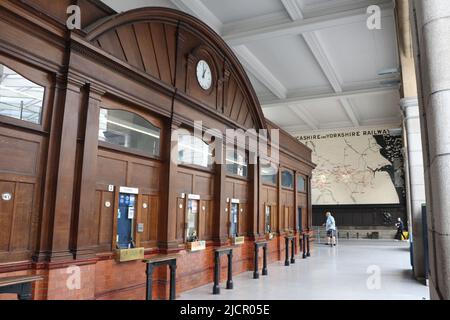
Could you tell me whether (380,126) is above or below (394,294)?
above

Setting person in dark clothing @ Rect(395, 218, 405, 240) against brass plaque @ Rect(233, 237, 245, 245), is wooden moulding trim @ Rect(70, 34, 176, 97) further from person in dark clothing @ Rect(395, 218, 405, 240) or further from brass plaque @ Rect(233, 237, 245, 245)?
person in dark clothing @ Rect(395, 218, 405, 240)

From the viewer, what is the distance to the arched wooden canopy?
201 inches

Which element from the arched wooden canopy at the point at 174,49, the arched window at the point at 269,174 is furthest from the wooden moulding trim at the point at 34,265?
the arched window at the point at 269,174

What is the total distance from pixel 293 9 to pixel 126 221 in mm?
5806

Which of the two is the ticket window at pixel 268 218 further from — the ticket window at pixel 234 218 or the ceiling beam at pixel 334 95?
the ceiling beam at pixel 334 95

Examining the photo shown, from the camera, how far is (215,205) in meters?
7.42

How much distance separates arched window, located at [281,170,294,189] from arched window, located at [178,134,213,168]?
4875 mm

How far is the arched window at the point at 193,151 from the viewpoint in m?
6.50

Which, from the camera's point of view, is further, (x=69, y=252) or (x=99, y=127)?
(x=99, y=127)

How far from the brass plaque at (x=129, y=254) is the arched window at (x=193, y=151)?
1849mm

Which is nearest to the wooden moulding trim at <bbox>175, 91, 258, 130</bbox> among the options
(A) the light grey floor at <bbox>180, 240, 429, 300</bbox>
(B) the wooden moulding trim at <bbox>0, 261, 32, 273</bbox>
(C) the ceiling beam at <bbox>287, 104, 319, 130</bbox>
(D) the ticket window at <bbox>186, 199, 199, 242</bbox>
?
(D) the ticket window at <bbox>186, 199, 199, 242</bbox>
